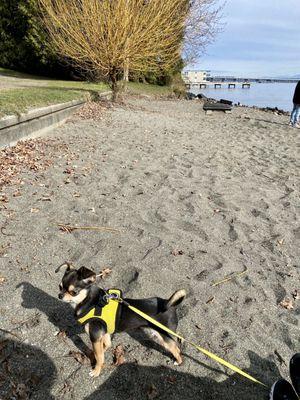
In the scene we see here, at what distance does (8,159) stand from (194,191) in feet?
12.6

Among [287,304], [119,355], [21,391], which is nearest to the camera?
[21,391]

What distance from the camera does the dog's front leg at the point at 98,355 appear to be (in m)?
3.26

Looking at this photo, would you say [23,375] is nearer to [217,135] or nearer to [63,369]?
[63,369]

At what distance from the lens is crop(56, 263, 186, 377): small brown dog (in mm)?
3279

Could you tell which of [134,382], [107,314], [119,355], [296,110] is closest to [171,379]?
[134,382]

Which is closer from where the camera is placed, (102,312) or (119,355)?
(102,312)

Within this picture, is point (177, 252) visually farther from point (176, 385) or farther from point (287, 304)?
point (176, 385)

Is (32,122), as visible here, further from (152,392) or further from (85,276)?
(152,392)

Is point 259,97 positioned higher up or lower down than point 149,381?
lower down

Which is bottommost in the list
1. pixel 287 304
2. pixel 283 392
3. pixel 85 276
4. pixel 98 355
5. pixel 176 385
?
pixel 176 385

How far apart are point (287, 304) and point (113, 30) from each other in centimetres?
1512

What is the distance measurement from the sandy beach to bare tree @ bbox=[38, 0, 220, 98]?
8.68m

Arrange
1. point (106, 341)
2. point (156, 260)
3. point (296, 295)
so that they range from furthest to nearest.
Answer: point (156, 260)
point (296, 295)
point (106, 341)

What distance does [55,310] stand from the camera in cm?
402
